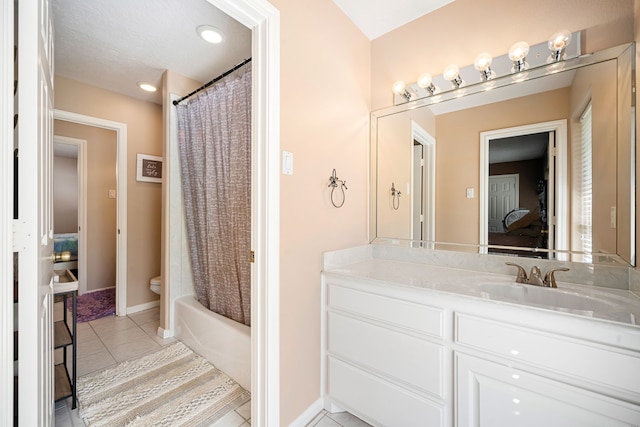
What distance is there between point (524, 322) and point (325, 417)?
117 cm

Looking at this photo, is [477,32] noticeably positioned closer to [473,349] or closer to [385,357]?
[473,349]

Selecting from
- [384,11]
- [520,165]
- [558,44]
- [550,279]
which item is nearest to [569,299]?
[550,279]

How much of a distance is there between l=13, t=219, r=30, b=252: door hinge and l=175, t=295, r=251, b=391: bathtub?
1.28 m

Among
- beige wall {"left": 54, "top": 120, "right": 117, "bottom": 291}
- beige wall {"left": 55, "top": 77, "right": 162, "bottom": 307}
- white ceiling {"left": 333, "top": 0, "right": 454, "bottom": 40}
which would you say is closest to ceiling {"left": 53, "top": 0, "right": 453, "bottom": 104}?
white ceiling {"left": 333, "top": 0, "right": 454, "bottom": 40}

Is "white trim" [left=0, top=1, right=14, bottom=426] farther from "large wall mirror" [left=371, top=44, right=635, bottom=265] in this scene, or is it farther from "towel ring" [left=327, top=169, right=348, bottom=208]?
"large wall mirror" [left=371, top=44, right=635, bottom=265]

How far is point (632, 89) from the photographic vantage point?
117cm

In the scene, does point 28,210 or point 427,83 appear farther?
point 427,83

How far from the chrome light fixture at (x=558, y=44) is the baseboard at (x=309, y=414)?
2253mm

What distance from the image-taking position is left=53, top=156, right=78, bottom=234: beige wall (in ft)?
14.6

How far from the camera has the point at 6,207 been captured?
0.65 m

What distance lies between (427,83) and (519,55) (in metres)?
0.48

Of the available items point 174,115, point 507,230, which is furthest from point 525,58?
point 174,115

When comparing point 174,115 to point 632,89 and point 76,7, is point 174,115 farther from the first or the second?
point 632,89

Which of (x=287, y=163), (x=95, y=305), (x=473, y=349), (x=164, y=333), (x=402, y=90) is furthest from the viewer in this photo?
(x=95, y=305)
